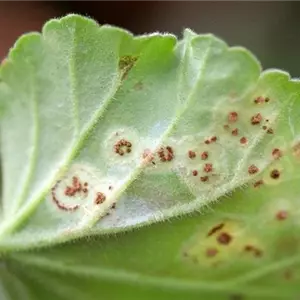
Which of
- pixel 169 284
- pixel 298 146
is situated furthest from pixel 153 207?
pixel 298 146

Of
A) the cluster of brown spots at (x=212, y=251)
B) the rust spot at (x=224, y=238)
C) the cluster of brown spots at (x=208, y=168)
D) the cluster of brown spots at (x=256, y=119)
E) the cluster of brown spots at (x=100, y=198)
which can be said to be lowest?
the cluster of brown spots at (x=212, y=251)

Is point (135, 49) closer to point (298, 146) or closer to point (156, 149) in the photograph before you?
point (156, 149)

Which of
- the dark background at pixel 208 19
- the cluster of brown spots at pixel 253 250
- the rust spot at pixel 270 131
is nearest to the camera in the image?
the rust spot at pixel 270 131

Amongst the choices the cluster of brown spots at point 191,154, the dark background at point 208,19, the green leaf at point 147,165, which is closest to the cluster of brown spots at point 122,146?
the green leaf at point 147,165

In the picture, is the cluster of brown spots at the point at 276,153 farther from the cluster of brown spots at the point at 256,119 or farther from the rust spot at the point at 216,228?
the rust spot at the point at 216,228

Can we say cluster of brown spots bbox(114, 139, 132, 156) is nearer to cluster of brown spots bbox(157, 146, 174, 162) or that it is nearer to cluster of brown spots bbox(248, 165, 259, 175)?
cluster of brown spots bbox(157, 146, 174, 162)

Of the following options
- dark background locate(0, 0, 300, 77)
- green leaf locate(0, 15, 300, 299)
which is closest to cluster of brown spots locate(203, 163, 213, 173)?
green leaf locate(0, 15, 300, 299)

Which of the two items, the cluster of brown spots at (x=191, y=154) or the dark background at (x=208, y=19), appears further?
the dark background at (x=208, y=19)

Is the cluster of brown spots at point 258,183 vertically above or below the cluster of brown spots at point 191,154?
below

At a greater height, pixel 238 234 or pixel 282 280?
pixel 238 234
